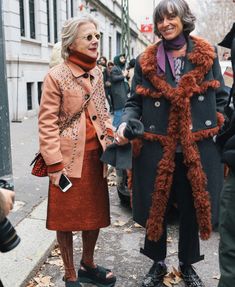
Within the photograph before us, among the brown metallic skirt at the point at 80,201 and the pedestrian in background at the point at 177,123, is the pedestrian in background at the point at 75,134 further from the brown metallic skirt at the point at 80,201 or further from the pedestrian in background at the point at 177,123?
the pedestrian in background at the point at 177,123

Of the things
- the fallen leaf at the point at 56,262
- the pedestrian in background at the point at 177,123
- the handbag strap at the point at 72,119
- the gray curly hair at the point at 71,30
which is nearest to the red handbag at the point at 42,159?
the handbag strap at the point at 72,119

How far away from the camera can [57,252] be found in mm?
3883

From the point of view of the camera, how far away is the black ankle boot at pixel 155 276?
324cm

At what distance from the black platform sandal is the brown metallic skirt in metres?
0.45

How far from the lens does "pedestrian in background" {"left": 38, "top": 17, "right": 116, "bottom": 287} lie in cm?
283

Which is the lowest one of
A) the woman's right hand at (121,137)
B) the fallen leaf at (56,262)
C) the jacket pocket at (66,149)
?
the fallen leaf at (56,262)

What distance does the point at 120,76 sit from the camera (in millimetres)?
10328

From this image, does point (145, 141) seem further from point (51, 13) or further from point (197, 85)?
point (51, 13)

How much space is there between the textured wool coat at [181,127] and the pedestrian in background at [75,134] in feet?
0.86

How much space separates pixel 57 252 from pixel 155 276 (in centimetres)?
104

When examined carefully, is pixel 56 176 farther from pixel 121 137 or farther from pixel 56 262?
pixel 56 262

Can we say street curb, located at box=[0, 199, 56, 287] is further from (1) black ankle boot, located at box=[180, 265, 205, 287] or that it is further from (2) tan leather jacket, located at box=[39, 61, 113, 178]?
(1) black ankle boot, located at box=[180, 265, 205, 287]

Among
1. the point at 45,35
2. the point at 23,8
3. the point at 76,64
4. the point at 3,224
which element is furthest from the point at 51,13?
the point at 3,224

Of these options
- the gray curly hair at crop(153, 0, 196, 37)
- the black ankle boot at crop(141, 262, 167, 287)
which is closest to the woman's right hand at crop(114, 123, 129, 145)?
the gray curly hair at crop(153, 0, 196, 37)
